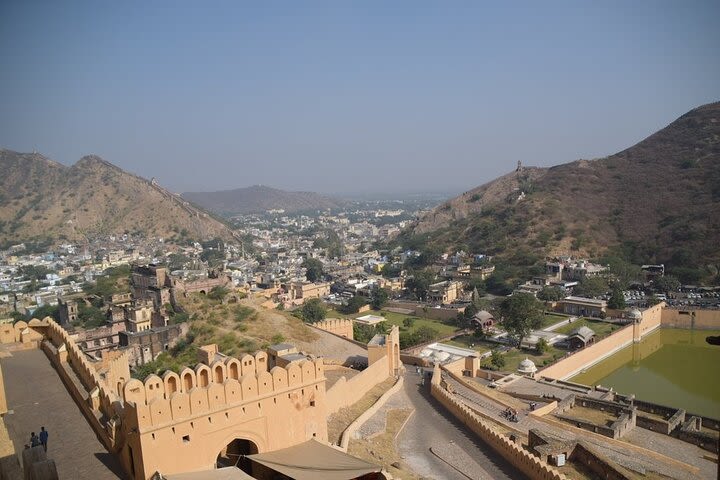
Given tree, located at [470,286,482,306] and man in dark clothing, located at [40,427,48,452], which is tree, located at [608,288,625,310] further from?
man in dark clothing, located at [40,427,48,452]

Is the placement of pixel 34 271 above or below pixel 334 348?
below

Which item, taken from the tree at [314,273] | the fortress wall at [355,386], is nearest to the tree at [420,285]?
the tree at [314,273]

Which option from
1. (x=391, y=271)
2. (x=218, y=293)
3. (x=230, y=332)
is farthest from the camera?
(x=391, y=271)

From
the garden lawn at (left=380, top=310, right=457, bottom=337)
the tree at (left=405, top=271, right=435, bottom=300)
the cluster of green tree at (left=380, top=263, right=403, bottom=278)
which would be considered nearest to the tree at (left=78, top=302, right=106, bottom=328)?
the garden lawn at (left=380, top=310, right=457, bottom=337)

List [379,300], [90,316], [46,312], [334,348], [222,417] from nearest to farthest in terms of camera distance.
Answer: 1. [222,417]
2. [334,348]
3. [90,316]
4. [46,312]
5. [379,300]

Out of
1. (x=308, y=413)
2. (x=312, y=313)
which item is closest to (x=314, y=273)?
(x=312, y=313)

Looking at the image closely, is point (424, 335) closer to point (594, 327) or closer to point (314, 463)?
point (594, 327)
